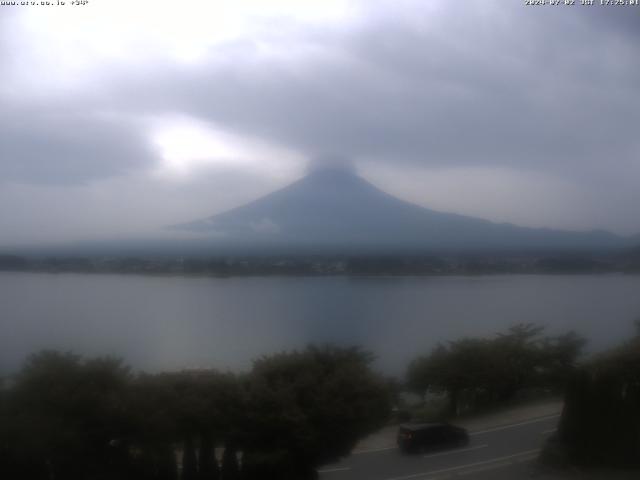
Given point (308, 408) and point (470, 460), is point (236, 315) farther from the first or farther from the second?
point (470, 460)

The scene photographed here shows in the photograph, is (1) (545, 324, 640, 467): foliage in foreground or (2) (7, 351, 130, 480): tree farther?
(1) (545, 324, 640, 467): foliage in foreground

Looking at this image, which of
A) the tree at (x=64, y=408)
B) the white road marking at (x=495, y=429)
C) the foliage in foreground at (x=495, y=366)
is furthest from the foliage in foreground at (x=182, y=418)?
the foliage in foreground at (x=495, y=366)

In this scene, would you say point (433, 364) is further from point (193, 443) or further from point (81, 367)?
point (81, 367)

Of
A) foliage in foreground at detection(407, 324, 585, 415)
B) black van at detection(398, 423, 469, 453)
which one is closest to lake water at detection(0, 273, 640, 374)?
foliage in foreground at detection(407, 324, 585, 415)

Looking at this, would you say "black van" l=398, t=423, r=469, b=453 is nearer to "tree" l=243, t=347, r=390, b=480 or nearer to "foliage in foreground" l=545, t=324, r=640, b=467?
"tree" l=243, t=347, r=390, b=480

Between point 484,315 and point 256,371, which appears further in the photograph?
point 484,315

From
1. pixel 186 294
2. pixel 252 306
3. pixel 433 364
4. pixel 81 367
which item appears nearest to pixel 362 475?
pixel 433 364

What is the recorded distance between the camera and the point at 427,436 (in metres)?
3.34

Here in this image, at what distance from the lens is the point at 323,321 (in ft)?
11.0

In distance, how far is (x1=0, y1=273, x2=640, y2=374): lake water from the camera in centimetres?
325

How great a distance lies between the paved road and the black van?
0.04m

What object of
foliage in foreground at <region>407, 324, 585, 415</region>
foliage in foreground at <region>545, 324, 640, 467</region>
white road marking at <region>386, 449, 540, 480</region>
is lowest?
white road marking at <region>386, 449, 540, 480</region>

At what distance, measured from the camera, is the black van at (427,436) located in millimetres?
3328

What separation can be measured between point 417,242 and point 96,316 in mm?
1684
